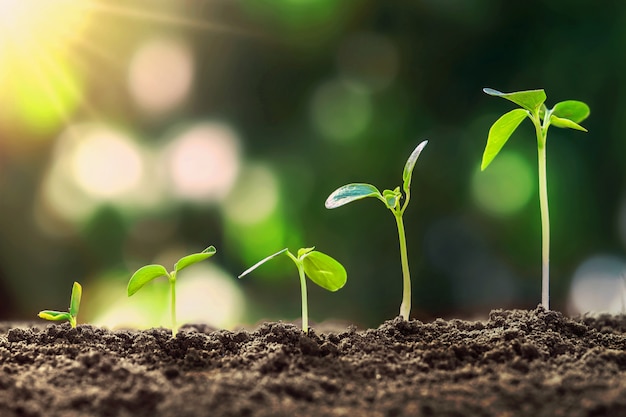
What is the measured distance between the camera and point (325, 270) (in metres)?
1.02

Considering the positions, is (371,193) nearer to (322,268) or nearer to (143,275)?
(322,268)

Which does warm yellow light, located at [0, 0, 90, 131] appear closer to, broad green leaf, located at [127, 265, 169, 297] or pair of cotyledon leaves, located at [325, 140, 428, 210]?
broad green leaf, located at [127, 265, 169, 297]

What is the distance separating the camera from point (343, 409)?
72cm

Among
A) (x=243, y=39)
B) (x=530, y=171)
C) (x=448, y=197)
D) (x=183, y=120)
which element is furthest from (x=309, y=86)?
(x=530, y=171)

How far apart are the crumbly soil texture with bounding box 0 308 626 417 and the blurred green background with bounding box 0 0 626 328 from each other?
0.63 metres

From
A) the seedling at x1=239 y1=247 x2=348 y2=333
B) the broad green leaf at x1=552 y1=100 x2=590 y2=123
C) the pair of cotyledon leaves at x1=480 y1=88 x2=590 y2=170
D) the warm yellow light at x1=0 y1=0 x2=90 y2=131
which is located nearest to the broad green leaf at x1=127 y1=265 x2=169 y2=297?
the seedling at x1=239 y1=247 x2=348 y2=333

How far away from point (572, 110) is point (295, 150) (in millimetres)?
810

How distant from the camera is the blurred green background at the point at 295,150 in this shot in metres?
1.74

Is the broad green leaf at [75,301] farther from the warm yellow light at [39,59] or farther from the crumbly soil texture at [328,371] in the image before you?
the warm yellow light at [39,59]

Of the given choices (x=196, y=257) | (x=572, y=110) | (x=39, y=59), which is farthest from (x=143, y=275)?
(x=39, y=59)

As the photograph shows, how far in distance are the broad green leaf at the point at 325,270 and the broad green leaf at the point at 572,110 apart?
0.48m

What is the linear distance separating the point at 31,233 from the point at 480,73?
1335mm

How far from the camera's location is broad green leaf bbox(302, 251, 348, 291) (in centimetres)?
101

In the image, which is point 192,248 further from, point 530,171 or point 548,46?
point 548,46
